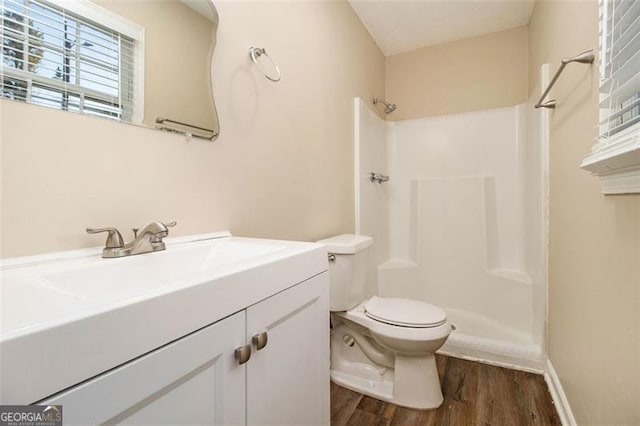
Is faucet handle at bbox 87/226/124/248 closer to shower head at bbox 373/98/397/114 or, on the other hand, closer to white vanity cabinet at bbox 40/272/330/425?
white vanity cabinet at bbox 40/272/330/425

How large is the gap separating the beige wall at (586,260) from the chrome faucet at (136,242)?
123 centimetres

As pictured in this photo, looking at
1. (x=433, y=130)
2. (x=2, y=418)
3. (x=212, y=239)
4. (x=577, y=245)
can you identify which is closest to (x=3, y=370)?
(x=2, y=418)

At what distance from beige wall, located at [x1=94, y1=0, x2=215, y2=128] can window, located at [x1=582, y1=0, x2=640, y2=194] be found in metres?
1.16

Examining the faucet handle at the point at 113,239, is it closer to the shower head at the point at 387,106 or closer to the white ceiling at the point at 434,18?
the white ceiling at the point at 434,18

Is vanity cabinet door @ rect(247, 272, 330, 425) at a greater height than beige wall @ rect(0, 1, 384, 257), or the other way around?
beige wall @ rect(0, 1, 384, 257)

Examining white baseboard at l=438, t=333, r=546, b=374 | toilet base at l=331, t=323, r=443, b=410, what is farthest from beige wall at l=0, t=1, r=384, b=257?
white baseboard at l=438, t=333, r=546, b=374

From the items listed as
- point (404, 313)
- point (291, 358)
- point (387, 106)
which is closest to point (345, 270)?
point (404, 313)

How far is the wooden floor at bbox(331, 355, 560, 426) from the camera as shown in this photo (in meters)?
1.37

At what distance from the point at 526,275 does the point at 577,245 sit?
1.13 m

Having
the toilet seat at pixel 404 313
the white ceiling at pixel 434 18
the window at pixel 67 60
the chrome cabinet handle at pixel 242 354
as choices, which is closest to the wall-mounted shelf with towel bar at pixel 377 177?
the toilet seat at pixel 404 313

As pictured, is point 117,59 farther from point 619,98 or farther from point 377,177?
point 377,177

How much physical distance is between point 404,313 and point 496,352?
0.81 metres

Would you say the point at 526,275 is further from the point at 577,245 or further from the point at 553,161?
the point at 577,245

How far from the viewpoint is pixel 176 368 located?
0.49 meters
